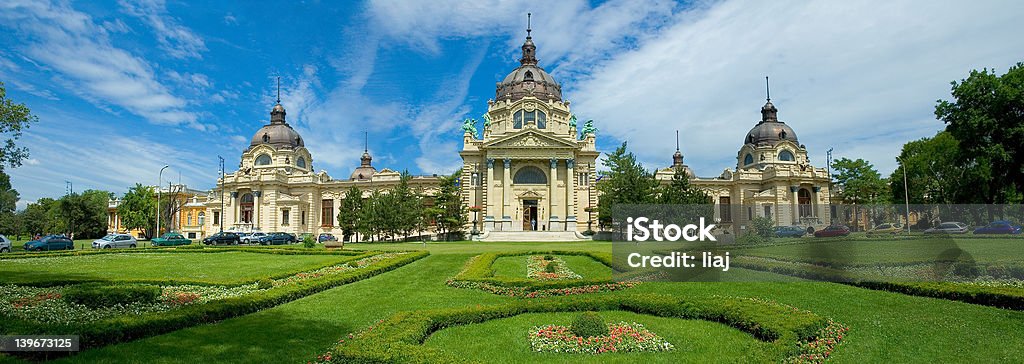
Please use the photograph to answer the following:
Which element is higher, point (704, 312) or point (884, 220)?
point (884, 220)

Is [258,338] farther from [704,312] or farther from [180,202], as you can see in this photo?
[180,202]

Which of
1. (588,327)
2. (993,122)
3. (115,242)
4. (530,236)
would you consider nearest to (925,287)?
(588,327)

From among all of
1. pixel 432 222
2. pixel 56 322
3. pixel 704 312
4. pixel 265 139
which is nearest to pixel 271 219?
pixel 265 139

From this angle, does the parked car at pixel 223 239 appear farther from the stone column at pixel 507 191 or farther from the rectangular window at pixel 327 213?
the rectangular window at pixel 327 213

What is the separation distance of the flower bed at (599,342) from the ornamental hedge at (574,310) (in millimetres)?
1647

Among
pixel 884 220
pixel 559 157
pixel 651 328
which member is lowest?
pixel 651 328

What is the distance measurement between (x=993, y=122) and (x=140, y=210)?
84941 millimetres

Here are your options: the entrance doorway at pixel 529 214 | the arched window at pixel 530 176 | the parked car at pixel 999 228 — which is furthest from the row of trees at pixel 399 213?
the parked car at pixel 999 228

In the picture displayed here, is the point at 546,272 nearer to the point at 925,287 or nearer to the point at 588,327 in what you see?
the point at 588,327

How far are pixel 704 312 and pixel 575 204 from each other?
1900 inches

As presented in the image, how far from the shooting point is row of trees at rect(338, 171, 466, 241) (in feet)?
162

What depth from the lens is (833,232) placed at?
21.6 metres

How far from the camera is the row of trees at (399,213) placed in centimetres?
4941

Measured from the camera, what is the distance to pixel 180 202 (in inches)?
3142
